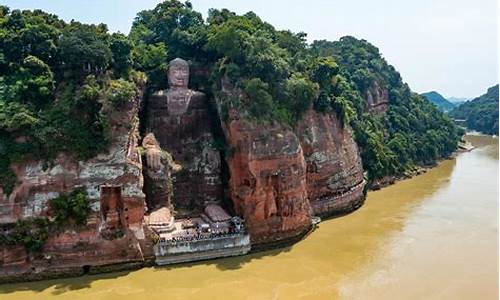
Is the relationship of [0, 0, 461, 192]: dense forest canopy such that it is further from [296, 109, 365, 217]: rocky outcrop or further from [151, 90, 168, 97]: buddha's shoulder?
[296, 109, 365, 217]: rocky outcrop

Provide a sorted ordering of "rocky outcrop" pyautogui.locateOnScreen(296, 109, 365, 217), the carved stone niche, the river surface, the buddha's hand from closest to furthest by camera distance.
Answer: the river surface → the carved stone niche → the buddha's hand → "rocky outcrop" pyautogui.locateOnScreen(296, 109, 365, 217)

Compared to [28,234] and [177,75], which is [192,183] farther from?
[28,234]

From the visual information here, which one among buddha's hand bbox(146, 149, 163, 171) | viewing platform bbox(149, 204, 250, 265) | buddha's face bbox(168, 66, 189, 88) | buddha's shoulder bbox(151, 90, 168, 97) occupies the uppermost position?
buddha's face bbox(168, 66, 189, 88)

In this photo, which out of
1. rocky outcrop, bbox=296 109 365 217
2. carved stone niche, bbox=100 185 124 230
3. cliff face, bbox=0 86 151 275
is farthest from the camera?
rocky outcrop, bbox=296 109 365 217

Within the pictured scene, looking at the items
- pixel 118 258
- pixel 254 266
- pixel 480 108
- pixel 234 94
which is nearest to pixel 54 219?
pixel 118 258

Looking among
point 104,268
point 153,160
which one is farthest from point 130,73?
point 104,268

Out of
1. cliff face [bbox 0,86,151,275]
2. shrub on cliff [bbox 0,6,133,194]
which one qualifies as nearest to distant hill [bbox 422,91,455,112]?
shrub on cliff [bbox 0,6,133,194]
